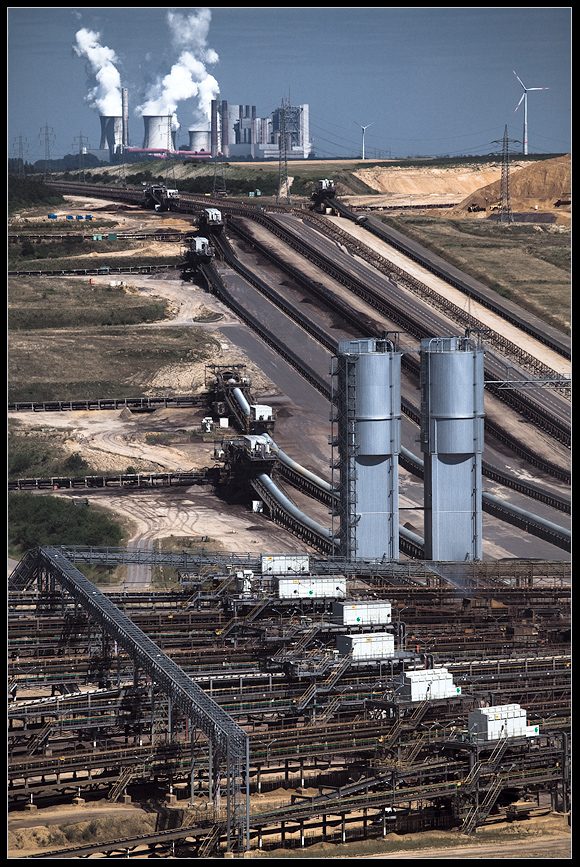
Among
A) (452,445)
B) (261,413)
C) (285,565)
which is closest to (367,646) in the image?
(285,565)

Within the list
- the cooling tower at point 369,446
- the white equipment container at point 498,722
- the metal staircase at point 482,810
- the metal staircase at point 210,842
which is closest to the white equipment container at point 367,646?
the white equipment container at point 498,722

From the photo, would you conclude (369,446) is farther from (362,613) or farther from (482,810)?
(482,810)

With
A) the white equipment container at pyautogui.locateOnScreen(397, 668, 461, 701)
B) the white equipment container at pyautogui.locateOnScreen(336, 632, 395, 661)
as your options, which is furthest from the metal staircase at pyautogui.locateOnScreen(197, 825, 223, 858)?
the white equipment container at pyautogui.locateOnScreen(336, 632, 395, 661)

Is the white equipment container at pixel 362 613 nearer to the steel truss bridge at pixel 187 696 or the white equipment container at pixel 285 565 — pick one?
the white equipment container at pixel 285 565

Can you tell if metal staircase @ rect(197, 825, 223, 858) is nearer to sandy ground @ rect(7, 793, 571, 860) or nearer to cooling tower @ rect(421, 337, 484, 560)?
sandy ground @ rect(7, 793, 571, 860)

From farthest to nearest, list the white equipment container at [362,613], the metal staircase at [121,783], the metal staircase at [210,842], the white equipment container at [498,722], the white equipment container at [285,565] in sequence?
1. the white equipment container at [285,565]
2. the white equipment container at [362,613]
3. the white equipment container at [498,722]
4. the metal staircase at [121,783]
5. the metal staircase at [210,842]

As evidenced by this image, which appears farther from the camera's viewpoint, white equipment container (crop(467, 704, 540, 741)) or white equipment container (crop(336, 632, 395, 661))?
white equipment container (crop(336, 632, 395, 661))
